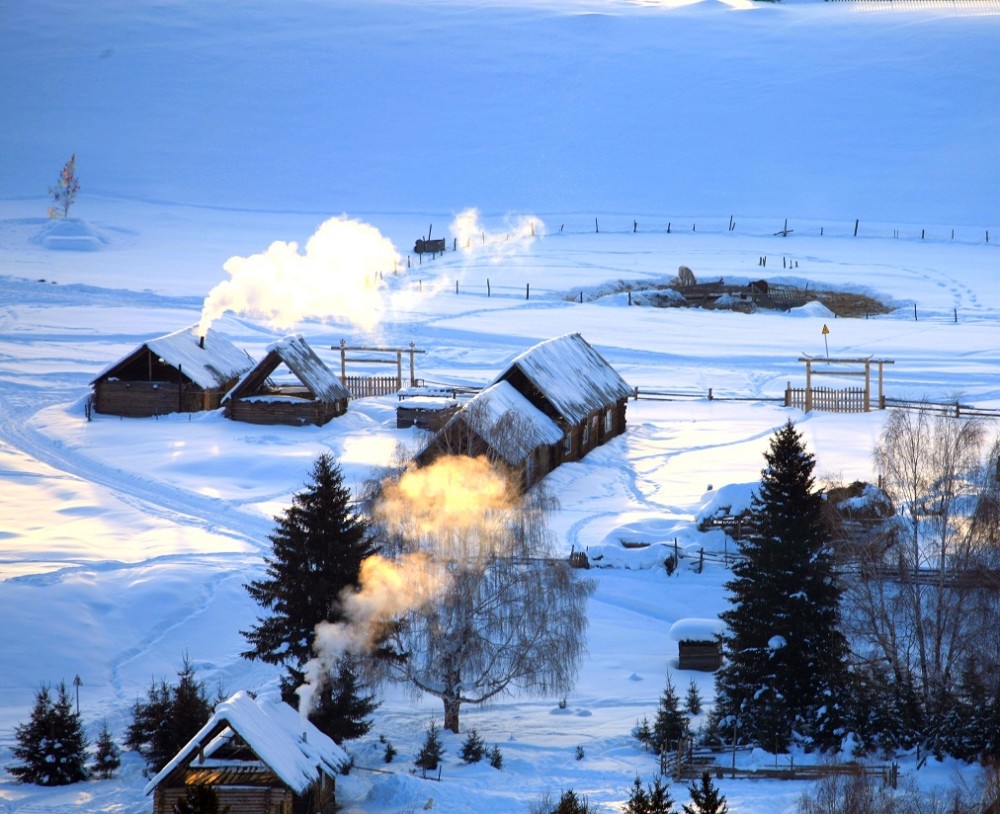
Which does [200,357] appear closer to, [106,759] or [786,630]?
[106,759]

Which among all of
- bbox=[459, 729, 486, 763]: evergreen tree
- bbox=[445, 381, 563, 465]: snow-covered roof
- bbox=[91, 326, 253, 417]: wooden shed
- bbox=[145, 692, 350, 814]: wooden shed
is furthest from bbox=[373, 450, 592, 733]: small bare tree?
bbox=[91, 326, 253, 417]: wooden shed

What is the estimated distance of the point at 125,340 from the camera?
48188mm

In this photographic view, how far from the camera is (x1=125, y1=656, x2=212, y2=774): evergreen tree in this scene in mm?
18141

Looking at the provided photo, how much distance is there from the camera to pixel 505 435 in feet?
95.7

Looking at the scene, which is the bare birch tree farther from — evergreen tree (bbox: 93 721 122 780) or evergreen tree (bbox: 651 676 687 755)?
evergreen tree (bbox: 93 721 122 780)

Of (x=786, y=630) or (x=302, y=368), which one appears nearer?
(x=786, y=630)

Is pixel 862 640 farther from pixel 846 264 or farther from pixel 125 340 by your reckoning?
pixel 846 264

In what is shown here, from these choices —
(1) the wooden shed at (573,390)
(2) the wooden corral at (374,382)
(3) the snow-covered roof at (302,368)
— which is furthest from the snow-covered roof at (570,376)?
(2) the wooden corral at (374,382)

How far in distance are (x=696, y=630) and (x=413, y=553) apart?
221 inches

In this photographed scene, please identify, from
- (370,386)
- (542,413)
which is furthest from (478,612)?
(370,386)

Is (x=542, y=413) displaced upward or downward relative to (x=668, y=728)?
upward

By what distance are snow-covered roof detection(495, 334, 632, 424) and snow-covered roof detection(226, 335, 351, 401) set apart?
5.71 meters

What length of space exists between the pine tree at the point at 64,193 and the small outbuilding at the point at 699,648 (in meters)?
63.1

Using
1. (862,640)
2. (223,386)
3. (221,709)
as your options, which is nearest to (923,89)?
(223,386)
